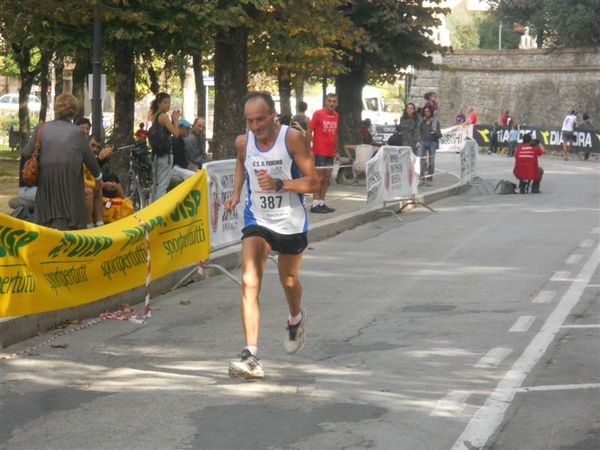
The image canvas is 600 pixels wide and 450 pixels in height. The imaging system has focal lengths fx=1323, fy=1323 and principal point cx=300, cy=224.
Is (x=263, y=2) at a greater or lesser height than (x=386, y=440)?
greater

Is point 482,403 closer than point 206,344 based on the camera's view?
Yes

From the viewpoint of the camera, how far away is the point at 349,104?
106 feet

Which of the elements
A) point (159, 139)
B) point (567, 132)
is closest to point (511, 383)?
point (159, 139)

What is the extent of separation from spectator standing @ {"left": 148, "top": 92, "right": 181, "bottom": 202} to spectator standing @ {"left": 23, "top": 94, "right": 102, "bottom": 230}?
22.4 ft

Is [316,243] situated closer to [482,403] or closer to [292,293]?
[292,293]

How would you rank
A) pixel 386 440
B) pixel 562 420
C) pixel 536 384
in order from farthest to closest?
pixel 536 384, pixel 562 420, pixel 386 440

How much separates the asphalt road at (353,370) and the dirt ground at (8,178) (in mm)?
8573

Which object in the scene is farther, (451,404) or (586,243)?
(586,243)

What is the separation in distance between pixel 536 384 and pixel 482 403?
74 cm

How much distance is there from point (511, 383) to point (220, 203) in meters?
6.78

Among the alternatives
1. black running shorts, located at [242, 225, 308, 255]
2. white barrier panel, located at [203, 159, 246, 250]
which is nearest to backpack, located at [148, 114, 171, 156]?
white barrier panel, located at [203, 159, 246, 250]

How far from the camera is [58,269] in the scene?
410 inches

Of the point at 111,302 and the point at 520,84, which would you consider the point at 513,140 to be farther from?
the point at 111,302

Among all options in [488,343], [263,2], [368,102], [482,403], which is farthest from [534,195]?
[368,102]
